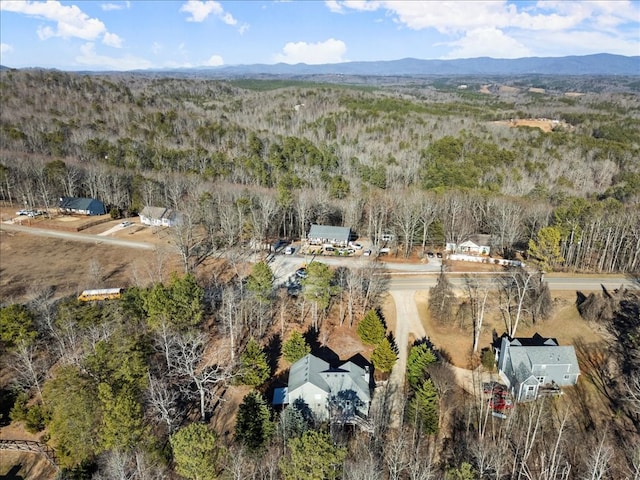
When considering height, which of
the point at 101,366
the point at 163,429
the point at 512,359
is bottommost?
the point at 163,429

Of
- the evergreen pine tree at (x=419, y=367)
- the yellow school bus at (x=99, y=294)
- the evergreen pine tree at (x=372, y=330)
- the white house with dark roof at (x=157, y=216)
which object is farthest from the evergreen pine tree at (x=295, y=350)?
the white house with dark roof at (x=157, y=216)

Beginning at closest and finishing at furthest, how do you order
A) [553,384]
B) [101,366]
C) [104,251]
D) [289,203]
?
1. [101,366]
2. [553,384]
3. [104,251]
4. [289,203]

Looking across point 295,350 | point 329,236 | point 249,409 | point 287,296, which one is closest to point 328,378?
point 295,350

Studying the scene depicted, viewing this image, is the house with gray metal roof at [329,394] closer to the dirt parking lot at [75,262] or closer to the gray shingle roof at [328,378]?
the gray shingle roof at [328,378]

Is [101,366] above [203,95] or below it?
below

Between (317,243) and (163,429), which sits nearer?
(163,429)

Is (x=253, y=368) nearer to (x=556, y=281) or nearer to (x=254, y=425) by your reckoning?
(x=254, y=425)

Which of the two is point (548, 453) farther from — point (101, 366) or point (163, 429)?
point (101, 366)

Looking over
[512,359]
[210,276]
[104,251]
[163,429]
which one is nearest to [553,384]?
[512,359]
